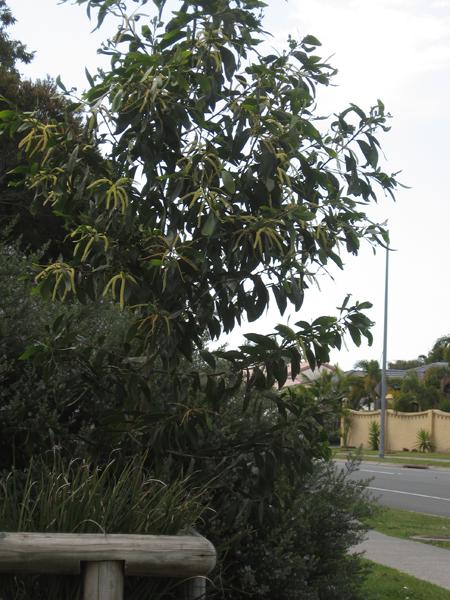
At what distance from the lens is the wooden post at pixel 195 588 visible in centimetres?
439

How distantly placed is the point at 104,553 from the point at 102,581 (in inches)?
4.4

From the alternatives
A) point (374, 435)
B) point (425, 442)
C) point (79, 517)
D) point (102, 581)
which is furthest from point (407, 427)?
point (102, 581)

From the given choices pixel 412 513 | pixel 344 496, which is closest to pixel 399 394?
pixel 412 513

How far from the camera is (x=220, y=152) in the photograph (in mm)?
4684

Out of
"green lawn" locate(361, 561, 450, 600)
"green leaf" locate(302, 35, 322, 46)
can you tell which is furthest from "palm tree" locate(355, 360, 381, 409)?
"green leaf" locate(302, 35, 322, 46)

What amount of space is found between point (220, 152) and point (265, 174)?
0.91ft

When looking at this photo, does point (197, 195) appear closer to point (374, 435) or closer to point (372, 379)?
point (374, 435)

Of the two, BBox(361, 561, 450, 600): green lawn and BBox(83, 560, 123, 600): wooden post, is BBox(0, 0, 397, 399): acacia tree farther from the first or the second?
BBox(361, 561, 450, 600): green lawn

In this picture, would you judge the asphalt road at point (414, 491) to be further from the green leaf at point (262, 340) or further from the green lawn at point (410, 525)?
the green leaf at point (262, 340)

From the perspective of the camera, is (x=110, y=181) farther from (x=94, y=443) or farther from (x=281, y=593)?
(x=281, y=593)

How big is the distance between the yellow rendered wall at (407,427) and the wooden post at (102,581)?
45.8 m

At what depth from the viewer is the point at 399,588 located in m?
8.55

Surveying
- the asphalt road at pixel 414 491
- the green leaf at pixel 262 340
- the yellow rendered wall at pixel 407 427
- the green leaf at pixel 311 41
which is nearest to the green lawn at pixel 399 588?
the green leaf at pixel 262 340

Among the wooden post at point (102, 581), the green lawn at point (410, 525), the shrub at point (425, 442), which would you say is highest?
the shrub at point (425, 442)
